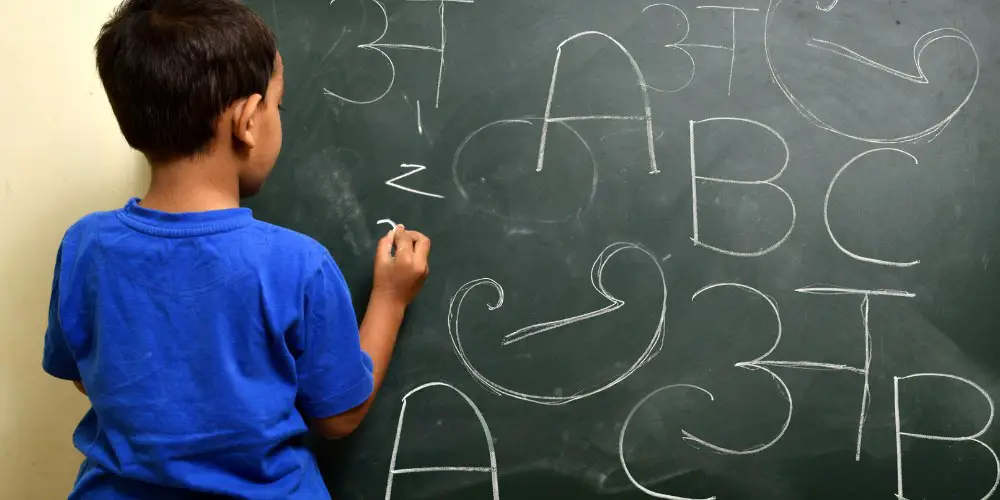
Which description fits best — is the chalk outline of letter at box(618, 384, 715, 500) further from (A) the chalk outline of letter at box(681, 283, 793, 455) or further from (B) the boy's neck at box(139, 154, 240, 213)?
(B) the boy's neck at box(139, 154, 240, 213)

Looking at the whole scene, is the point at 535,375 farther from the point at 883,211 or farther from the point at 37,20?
the point at 37,20

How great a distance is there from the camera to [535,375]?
3.74 feet

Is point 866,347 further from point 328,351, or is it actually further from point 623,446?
point 328,351

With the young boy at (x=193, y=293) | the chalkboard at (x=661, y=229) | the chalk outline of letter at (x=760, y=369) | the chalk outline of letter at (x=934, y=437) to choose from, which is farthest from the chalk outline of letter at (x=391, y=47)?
the chalk outline of letter at (x=934, y=437)

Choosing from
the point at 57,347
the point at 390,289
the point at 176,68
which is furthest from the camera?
the point at 390,289

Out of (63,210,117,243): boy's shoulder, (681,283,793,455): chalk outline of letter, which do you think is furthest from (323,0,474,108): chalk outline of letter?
(681,283,793,455): chalk outline of letter

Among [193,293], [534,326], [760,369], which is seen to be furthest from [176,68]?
[760,369]

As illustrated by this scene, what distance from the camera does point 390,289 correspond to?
42.6 inches

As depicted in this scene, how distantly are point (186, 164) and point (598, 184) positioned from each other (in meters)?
0.60

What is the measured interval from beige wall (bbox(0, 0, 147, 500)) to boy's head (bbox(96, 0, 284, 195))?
361 millimetres

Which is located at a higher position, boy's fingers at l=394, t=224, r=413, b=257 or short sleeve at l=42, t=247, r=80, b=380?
boy's fingers at l=394, t=224, r=413, b=257

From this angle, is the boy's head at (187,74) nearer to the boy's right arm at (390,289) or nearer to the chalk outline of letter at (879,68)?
the boy's right arm at (390,289)

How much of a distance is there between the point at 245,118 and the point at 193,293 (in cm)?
20

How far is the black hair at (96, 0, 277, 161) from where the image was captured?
2.51ft
